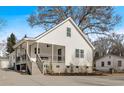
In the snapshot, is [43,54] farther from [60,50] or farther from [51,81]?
[51,81]

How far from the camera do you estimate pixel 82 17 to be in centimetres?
4494

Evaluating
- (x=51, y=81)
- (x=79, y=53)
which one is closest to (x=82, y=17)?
(x=79, y=53)

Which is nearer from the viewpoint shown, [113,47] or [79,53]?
[79,53]

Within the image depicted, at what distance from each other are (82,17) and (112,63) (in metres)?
14.0

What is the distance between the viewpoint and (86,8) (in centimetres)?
4428

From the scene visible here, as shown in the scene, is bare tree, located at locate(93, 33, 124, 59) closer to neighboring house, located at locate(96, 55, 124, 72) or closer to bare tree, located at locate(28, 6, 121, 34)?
neighboring house, located at locate(96, 55, 124, 72)

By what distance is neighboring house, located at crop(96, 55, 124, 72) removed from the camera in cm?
5347

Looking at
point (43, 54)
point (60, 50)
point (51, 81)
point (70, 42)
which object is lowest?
point (51, 81)

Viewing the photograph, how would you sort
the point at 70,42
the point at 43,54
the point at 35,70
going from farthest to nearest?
1. the point at 70,42
2. the point at 43,54
3. the point at 35,70

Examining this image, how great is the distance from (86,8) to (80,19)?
6.61 ft

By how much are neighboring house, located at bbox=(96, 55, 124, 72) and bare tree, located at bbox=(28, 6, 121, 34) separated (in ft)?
38.4
